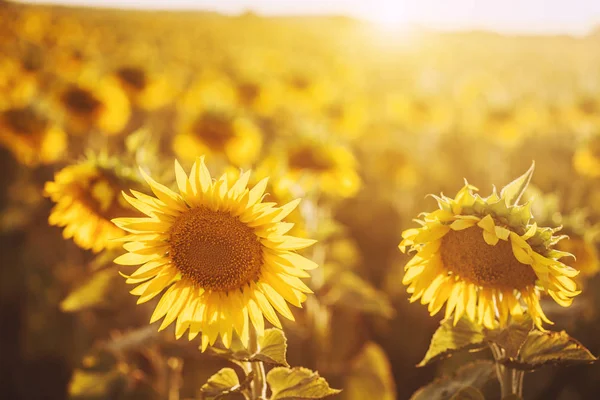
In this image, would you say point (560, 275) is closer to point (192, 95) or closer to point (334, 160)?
point (334, 160)

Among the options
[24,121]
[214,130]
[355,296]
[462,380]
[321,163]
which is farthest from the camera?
[214,130]

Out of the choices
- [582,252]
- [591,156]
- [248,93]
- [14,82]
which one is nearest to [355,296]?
[582,252]

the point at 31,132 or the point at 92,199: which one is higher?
the point at 31,132

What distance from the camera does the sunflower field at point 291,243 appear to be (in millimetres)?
1677

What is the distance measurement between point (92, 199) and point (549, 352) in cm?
191

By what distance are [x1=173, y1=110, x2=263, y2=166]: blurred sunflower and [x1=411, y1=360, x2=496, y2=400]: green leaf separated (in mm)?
3657

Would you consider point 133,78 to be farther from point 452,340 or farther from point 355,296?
point 452,340

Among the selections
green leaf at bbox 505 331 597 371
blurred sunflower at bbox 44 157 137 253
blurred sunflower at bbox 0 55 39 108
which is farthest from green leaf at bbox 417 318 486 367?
blurred sunflower at bbox 0 55 39 108

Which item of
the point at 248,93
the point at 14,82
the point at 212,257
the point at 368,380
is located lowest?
the point at 368,380

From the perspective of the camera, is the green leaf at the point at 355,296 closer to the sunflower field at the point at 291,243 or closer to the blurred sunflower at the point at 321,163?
the sunflower field at the point at 291,243

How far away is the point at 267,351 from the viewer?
1609mm

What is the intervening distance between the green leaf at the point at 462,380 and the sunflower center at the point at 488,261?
0.93 feet

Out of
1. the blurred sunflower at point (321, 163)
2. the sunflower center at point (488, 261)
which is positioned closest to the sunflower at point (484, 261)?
the sunflower center at point (488, 261)

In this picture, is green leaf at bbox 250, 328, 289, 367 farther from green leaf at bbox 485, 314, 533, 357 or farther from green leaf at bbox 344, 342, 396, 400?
green leaf at bbox 344, 342, 396, 400
